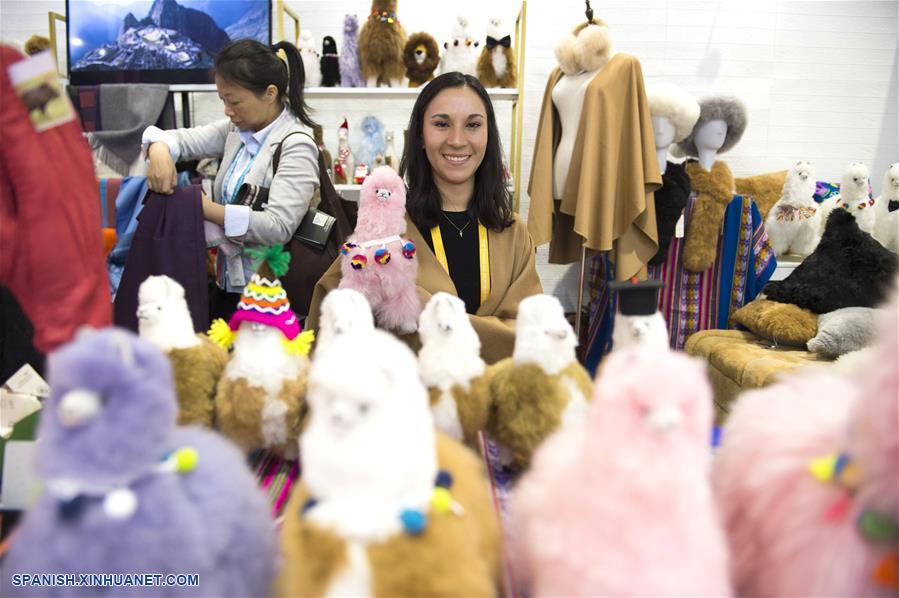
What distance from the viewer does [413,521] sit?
1.69ft

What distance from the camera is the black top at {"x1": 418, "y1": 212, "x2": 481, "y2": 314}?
1.43 meters

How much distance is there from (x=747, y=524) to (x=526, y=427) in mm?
314

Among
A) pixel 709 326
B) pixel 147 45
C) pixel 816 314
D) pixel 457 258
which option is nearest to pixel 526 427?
pixel 457 258

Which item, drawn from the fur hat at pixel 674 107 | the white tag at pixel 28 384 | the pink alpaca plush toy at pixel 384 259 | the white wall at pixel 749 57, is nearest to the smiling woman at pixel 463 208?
the pink alpaca plush toy at pixel 384 259

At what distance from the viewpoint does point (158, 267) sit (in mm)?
1317

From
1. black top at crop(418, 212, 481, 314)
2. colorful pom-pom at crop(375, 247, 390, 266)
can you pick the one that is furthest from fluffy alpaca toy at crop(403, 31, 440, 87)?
colorful pom-pom at crop(375, 247, 390, 266)

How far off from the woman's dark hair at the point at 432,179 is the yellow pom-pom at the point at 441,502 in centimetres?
95

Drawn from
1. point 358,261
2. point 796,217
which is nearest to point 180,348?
point 358,261

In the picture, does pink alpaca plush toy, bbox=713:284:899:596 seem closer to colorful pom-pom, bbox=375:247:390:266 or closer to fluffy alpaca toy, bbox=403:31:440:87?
colorful pom-pom, bbox=375:247:390:266

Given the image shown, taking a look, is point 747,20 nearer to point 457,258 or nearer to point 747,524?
point 457,258

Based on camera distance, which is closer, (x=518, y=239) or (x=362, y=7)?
(x=518, y=239)

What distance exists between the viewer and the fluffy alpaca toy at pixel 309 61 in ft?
8.43

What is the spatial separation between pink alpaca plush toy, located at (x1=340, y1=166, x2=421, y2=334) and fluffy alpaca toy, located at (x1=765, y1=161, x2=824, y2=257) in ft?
7.01

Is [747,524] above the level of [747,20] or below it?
below
